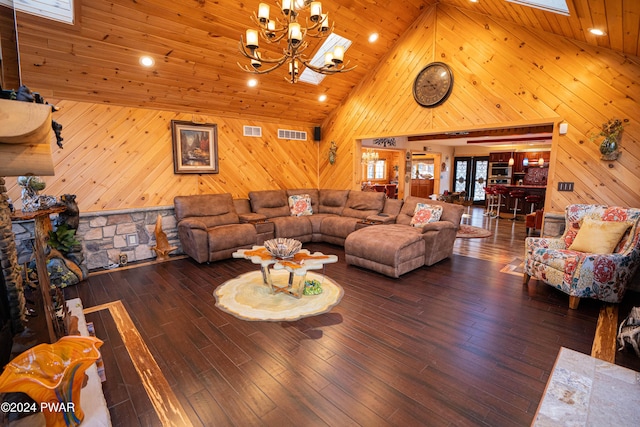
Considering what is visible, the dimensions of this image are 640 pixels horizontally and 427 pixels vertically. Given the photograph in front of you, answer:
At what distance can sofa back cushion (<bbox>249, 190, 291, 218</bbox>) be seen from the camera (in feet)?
19.9

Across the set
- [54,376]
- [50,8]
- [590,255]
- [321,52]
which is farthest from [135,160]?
[590,255]

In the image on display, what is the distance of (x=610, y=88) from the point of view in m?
3.78

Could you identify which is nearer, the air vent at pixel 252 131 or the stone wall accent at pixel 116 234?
the stone wall accent at pixel 116 234

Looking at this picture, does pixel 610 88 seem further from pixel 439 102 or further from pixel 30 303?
pixel 30 303

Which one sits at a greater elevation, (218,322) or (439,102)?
(439,102)

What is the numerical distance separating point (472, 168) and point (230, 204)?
11.4 metres

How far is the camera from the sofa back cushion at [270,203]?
6.05 metres

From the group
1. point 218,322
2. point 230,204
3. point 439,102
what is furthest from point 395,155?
point 218,322

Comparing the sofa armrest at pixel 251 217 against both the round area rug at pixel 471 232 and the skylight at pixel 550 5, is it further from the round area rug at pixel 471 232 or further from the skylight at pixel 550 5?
the skylight at pixel 550 5

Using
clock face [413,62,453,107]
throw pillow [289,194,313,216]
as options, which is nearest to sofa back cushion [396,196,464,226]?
clock face [413,62,453,107]

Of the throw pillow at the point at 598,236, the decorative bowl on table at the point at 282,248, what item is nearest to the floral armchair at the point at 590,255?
the throw pillow at the point at 598,236

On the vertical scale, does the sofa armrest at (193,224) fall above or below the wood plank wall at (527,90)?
below

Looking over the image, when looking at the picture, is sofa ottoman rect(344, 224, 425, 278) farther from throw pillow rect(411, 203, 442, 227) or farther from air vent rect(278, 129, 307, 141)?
air vent rect(278, 129, 307, 141)

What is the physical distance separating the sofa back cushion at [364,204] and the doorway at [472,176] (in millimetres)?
9013
